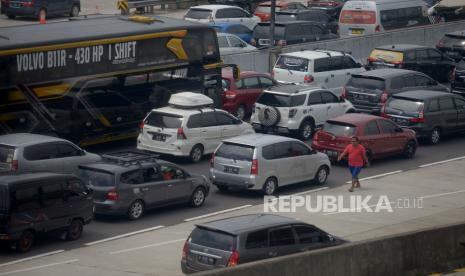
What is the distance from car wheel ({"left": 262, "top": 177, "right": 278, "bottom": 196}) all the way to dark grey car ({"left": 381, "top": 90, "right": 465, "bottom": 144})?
7.86m

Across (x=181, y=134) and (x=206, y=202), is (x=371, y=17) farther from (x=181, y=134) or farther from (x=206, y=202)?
(x=206, y=202)

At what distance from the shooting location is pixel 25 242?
23391mm

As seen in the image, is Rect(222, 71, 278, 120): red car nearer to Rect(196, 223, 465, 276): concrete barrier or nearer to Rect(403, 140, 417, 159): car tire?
Rect(403, 140, 417, 159): car tire

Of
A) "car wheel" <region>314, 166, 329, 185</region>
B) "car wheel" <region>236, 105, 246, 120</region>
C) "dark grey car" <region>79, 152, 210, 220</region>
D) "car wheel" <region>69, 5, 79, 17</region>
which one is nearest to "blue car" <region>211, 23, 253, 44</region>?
"car wheel" <region>69, 5, 79, 17</region>

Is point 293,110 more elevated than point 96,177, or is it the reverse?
point 96,177

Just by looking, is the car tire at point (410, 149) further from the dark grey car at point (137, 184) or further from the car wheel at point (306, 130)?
the dark grey car at point (137, 184)

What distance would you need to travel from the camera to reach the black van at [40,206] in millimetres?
23031

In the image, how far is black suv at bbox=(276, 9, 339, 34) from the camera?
5203 centimetres

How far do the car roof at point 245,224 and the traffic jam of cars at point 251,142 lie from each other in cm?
4

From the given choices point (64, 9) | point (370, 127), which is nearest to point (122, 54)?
point (370, 127)

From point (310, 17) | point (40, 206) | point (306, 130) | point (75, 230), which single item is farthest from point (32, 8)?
point (40, 206)

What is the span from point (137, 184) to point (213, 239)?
255 inches

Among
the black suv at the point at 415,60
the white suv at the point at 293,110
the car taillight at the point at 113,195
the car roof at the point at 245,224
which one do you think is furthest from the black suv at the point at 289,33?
the car roof at the point at 245,224

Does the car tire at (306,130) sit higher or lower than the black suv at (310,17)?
lower
